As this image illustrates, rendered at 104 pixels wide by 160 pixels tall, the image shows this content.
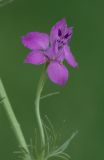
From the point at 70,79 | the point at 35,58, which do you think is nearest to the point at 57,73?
the point at 35,58

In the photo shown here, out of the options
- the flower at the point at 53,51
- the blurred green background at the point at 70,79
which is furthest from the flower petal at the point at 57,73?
the blurred green background at the point at 70,79

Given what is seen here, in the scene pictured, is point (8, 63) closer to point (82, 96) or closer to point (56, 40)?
point (82, 96)

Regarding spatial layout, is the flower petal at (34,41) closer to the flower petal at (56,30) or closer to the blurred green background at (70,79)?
the flower petal at (56,30)

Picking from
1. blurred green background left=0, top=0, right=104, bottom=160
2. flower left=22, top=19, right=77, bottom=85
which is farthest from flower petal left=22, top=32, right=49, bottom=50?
blurred green background left=0, top=0, right=104, bottom=160

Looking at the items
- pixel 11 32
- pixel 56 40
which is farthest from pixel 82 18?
pixel 56 40

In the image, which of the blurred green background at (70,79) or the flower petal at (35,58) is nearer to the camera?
the flower petal at (35,58)

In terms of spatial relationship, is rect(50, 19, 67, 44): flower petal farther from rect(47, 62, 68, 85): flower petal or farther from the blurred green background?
the blurred green background
